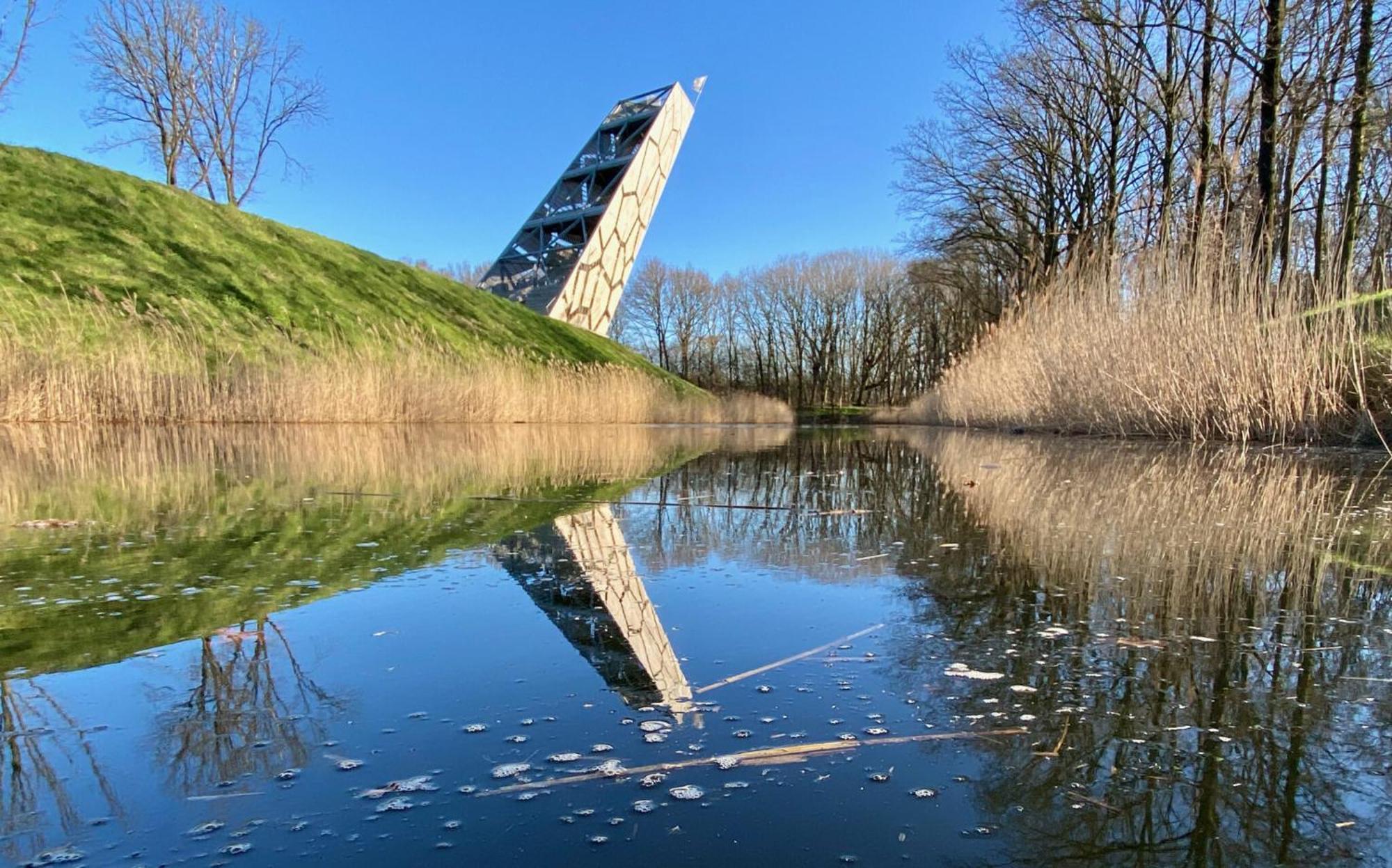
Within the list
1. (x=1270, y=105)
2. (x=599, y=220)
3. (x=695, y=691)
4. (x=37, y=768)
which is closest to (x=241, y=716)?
(x=37, y=768)

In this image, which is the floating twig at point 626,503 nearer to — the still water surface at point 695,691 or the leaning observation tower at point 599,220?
the still water surface at point 695,691

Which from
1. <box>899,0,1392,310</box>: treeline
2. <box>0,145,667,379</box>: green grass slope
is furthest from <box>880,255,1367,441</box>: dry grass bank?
<box>0,145,667,379</box>: green grass slope

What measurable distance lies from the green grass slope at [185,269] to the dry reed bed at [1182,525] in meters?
7.99

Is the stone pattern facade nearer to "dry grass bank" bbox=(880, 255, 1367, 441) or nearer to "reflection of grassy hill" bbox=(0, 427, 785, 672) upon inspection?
"reflection of grassy hill" bbox=(0, 427, 785, 672)

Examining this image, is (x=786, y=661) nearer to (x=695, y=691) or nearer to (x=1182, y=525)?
(x=695, y=691)

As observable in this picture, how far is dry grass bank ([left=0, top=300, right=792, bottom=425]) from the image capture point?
21.6 feet

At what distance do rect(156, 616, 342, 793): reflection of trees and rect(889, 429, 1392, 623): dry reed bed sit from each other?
4.07ft

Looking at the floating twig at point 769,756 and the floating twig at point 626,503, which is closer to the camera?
the floating twig at point 769,756

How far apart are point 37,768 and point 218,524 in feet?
5.13

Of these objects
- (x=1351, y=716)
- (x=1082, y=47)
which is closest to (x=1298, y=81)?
(x=1082, y=47)

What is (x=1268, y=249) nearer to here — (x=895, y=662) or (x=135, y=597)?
Answer: (x=895, y=662)

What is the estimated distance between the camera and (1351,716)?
2.85 ft

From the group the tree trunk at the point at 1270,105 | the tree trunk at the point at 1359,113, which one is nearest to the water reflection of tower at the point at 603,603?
the tree trunk at the point at 1270,105

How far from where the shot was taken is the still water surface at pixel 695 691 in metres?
0.66
